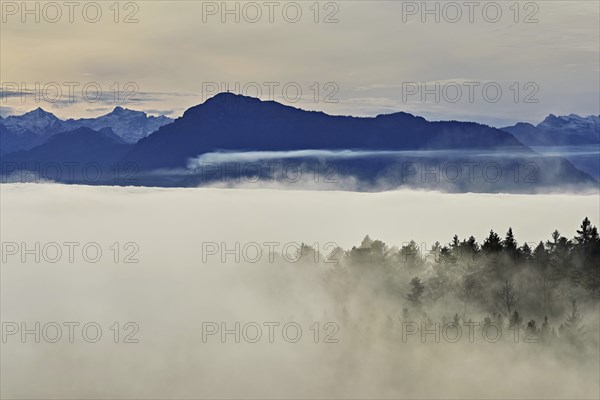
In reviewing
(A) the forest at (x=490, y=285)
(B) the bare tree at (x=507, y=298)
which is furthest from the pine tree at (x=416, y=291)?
(B) the bare tree at (x=507, y=298)

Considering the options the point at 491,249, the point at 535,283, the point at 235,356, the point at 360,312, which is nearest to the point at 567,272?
the point at 535,283

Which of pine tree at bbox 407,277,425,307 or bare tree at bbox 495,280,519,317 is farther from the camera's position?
pine tree at bbox 407,277,425,307

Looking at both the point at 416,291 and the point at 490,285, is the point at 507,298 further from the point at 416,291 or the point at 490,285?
the point at 416,291

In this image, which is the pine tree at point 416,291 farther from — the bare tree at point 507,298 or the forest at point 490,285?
the bare tree at point 507,298

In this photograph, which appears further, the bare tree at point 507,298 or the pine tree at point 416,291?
the pine tree at point 416,291

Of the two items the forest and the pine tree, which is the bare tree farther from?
the pine tree

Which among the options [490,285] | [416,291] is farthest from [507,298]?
[416,291]

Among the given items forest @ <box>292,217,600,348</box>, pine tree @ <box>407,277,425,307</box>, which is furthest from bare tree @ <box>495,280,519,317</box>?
pine tree @ <box>407,277,425,307</box>

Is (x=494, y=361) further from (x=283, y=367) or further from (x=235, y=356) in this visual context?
(x=235, y=356)
